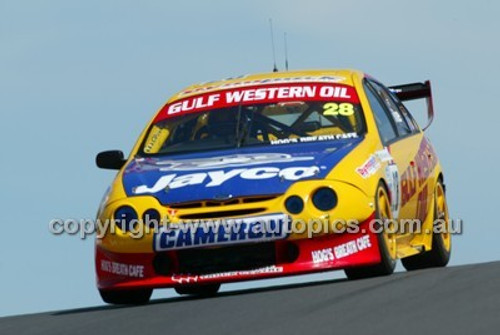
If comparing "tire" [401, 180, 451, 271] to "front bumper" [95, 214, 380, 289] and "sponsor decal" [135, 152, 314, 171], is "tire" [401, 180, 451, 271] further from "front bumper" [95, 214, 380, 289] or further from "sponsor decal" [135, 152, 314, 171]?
"front bumper" [95, 214, 380, 289]

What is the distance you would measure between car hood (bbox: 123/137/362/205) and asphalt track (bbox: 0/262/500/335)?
64cm

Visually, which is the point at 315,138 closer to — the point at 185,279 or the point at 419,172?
the point at 419,172

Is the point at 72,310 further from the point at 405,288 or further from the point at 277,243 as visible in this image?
the point at 405,288

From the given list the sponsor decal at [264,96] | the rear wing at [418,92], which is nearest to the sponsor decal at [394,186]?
the sponsor decal at [264,96]

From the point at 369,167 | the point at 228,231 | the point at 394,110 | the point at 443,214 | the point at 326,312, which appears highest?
the point at 394,110

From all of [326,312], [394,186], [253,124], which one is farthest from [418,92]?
[326,312]

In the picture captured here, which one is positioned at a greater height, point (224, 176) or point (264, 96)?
point (264, 96)

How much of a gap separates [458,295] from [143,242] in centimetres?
236

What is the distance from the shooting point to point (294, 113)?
36.9 ft

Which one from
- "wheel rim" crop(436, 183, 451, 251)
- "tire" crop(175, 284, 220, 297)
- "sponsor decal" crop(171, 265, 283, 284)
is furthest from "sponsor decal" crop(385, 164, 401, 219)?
"tire" crop(175, 284, 220, 297)

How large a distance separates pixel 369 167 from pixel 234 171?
2.83 ft

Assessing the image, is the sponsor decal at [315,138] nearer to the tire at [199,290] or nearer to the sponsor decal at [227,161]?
the sponsor decal at [227,161]

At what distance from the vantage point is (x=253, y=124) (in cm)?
1116

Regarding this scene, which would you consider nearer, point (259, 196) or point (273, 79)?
point (259, 196)
